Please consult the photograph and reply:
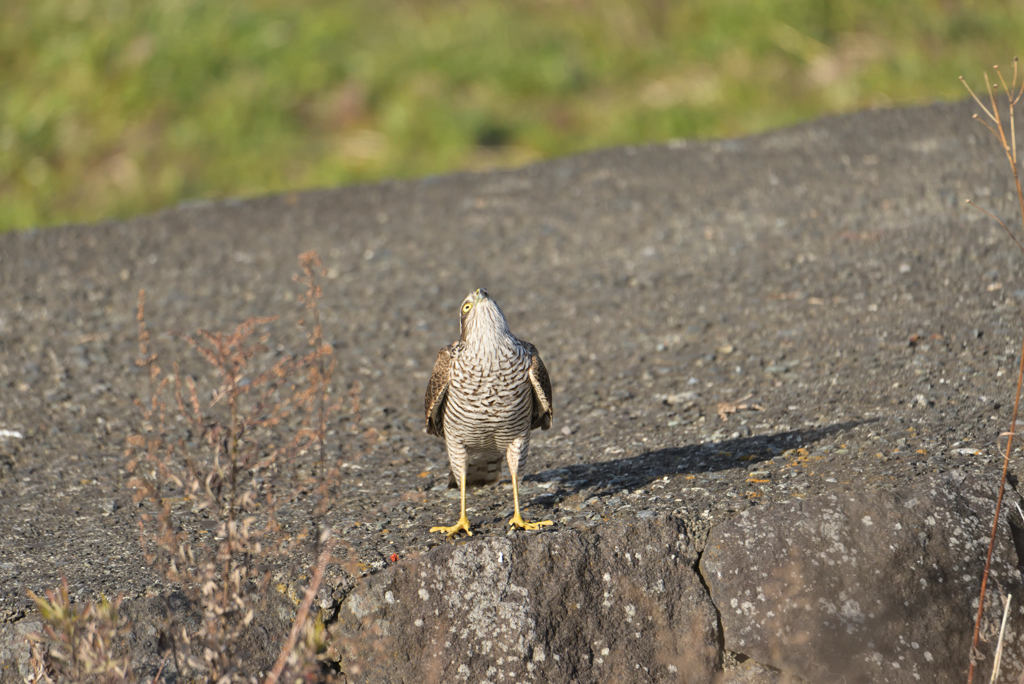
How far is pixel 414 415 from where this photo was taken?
5516mm

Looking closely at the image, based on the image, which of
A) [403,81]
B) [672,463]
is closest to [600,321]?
[672,463]

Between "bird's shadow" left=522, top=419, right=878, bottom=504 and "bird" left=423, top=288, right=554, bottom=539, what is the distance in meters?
0.38

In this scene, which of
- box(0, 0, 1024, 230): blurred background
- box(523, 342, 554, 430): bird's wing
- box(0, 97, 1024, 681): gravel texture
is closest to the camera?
box(523, 342, 554, 430): bird's wing

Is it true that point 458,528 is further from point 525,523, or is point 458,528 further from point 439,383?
point 439,383

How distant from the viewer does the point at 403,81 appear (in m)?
10.8

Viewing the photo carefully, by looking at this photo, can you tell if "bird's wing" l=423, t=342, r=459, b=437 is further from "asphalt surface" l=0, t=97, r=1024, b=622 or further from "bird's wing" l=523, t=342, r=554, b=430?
"asphalt surface" l=0, t=97, r=1024, b=622

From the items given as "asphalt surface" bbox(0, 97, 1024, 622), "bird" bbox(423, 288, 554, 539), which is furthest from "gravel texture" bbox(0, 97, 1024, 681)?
"bird" bbox(423, 288, 554, 539)

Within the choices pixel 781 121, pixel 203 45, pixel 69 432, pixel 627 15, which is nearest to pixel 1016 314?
pixel 781 121

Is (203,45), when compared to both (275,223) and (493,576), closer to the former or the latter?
(275,223)

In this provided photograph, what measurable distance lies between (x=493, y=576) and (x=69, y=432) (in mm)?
2901

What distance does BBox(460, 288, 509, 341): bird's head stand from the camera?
381cm

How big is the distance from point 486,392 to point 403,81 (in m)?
7.61

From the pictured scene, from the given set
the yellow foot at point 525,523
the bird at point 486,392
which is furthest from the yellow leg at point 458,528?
the yellow foot at point 525,523

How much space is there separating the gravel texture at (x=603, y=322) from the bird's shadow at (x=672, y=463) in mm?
21
